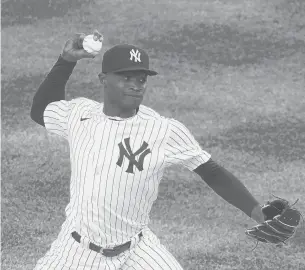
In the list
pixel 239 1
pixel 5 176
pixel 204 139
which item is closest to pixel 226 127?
pixel 204 139

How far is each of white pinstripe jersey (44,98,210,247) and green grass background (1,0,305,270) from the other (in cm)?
413

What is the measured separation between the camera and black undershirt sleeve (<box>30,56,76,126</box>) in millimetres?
6613

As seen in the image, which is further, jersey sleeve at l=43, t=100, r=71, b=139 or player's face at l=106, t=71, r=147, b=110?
jersey sleeve at l=43, t=100, r=71, b=139

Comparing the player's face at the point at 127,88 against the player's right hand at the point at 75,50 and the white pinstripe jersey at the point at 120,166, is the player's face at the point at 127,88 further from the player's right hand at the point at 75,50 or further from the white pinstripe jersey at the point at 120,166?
the player's right hand at the point at 75,50

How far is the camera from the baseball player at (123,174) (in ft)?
20.1

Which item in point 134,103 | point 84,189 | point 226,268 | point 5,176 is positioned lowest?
point 5,176

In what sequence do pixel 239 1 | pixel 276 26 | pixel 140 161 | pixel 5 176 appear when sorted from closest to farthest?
pixel 140 161 → pixel 5 176 → pixel 276 26 → pixel 239 1

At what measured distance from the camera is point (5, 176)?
12633 mm

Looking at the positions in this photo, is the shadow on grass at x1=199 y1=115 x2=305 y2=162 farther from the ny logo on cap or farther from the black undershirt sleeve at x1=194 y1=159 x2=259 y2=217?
the ny logo on cap

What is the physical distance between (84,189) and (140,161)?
1.48 feet

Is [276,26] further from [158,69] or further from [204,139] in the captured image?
[204,139]

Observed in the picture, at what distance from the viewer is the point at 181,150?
244 inches

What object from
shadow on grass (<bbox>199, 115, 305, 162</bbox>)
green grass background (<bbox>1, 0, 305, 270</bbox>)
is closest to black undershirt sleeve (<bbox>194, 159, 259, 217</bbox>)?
green grass background (<bbox>1, 0, 305, 270</bbox>)

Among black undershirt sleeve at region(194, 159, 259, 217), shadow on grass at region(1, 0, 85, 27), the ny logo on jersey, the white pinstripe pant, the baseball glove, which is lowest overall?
shadow on grass at region(1, 0, 85, 27)
